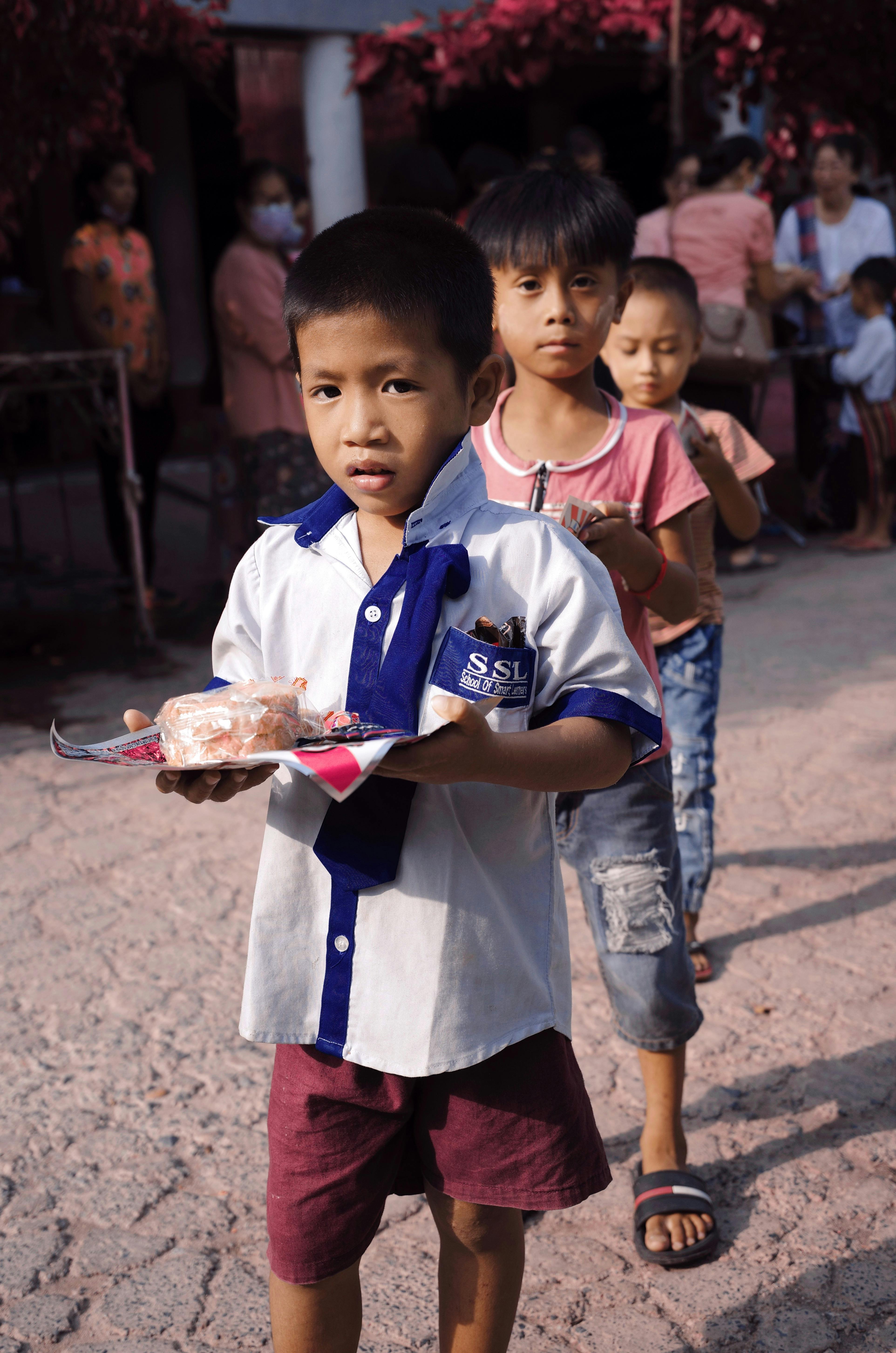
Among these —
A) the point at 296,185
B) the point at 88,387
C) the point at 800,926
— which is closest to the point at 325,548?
the point at 800,926

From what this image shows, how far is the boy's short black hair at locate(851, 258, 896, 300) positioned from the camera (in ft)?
23.3

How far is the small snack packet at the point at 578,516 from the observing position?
1688 millimetres

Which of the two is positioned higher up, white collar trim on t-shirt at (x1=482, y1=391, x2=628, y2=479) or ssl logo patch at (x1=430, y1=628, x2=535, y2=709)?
white collar trim on t-shirt at (x1=482, y1=391, x2=628, y2=479)

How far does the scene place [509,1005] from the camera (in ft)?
4.66

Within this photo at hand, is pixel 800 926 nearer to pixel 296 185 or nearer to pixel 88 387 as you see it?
pixel 88 387

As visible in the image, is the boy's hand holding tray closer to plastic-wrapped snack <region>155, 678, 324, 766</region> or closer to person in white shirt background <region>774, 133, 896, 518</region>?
plastic-wrapped snack <region>155, 678, 324, 766</region>

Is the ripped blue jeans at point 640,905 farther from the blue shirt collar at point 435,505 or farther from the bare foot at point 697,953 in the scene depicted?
the bare foot at point 697,953

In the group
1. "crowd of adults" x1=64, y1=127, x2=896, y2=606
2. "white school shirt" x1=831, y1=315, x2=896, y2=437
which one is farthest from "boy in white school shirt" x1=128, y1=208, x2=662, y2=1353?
"white school shirt" x1=831, y1=315, x2=896, y2=437

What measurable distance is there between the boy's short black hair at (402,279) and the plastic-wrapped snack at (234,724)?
15.8 inches

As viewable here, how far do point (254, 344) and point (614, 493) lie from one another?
14.1ft

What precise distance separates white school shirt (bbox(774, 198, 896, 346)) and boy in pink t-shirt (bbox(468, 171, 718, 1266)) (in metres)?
5.89

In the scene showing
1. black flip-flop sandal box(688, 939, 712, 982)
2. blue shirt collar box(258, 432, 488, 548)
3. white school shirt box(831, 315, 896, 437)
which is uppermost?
blue shirt collar box(258, 432, 488, 548)

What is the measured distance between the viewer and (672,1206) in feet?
6.56

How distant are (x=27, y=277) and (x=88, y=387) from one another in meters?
7.25
